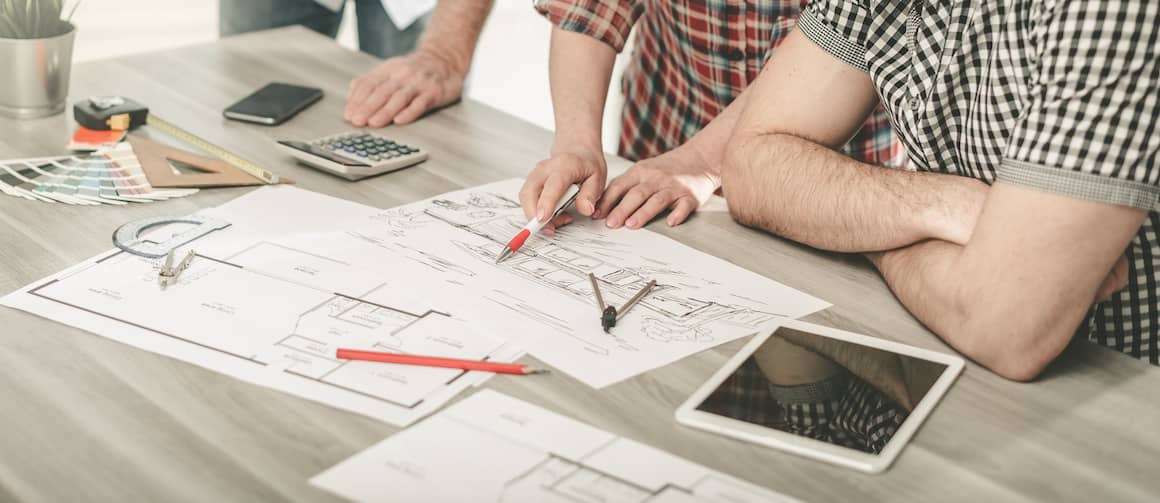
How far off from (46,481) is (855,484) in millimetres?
601

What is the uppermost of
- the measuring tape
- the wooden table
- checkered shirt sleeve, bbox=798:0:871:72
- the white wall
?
checkered shirt sleeve, bbox=798:0:871:72

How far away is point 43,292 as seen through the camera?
96 cm

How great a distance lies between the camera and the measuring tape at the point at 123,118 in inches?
51.8

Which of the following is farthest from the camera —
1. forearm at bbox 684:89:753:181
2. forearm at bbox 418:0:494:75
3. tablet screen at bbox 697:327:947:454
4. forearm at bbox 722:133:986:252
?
forearm at bbox 418:0:494:75

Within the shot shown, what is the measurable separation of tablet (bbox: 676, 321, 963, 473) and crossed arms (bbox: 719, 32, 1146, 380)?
2.5 inches

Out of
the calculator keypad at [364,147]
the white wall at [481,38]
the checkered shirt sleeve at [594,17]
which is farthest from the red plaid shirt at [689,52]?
the white wall at [481,38]

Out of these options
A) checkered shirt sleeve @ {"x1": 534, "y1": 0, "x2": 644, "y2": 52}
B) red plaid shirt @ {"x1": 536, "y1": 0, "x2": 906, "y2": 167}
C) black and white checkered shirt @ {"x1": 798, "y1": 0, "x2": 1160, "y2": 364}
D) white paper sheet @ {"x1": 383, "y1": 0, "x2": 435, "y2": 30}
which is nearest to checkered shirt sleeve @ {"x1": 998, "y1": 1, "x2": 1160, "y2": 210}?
black and white checkered shirt @ {"x1": 798, "y1": 0, "x2": 1160, "y2": 364}

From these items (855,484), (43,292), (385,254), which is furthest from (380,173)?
(855,484)

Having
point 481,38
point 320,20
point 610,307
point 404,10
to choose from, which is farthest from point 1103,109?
point 481,38

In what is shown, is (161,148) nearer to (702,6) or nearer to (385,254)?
(385,254)

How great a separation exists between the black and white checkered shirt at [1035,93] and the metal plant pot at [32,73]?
3.31 ft

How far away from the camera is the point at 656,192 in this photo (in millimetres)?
1267

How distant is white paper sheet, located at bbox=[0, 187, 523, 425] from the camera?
85cm

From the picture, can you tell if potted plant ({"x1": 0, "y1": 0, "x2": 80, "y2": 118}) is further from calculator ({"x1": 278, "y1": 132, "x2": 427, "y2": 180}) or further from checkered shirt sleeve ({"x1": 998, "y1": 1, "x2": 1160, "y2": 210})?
checkered shirt sleeve ({"x1": 998, "y1": 1, "x2": 1160, "y2": 210})
